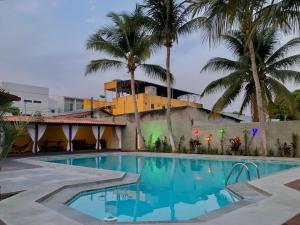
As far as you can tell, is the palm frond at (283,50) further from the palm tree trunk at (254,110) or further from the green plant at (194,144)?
the green plant at (194,144)

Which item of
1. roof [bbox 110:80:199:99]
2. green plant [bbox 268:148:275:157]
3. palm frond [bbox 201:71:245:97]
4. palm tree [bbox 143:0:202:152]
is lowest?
green plant [bbox 268:148:275:157]

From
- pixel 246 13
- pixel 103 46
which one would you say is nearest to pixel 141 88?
pixel 103 46

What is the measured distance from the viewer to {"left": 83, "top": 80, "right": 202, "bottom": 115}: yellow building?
33906 millimetres

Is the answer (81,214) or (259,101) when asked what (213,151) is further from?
(81,214)

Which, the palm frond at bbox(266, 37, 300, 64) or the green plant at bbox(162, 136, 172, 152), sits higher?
the palm frond at bbox(266, 37, 300, 64)

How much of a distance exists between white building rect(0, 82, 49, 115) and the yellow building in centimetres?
928

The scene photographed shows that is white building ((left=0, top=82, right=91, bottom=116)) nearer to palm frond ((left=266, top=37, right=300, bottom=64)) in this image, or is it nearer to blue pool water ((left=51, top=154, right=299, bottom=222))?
palm frond ((left=266, top=37, right=300, bottom=64))

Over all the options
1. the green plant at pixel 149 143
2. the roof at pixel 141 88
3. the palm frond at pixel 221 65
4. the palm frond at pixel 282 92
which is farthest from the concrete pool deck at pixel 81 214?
the roof at pixel 141 88

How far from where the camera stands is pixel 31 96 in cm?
4228

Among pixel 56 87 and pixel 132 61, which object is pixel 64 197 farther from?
pixel 56 87

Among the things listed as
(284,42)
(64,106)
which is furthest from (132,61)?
(64,106)

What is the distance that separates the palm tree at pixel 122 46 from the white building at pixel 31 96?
2026cm

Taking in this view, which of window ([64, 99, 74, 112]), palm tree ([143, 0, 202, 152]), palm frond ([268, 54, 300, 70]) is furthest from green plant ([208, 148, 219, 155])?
window ([64, 99, 74, 112])

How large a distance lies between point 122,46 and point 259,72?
29.6 ft
